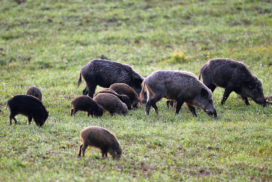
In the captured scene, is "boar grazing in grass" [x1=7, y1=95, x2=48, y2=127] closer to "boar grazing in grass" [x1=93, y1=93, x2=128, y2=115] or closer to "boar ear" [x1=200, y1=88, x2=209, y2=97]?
"boar grazing in grass" [x1=93, y1=93, x2=128, y2=115]

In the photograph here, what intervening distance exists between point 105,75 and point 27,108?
12.6 ft

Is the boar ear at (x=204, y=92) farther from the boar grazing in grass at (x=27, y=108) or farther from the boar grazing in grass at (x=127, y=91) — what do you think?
the boar grazing in grass at (x=27, y=108)

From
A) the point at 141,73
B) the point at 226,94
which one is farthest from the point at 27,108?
the point at 141,73

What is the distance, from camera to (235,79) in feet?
40.2

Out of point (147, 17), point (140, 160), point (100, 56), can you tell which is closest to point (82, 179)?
point (140, 160)

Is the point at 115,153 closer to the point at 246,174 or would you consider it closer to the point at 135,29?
the point at 246,174

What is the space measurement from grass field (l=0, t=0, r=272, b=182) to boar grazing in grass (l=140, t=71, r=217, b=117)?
0.41 meters

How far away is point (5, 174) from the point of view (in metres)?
6.61

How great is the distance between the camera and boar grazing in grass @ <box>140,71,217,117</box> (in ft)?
35.8

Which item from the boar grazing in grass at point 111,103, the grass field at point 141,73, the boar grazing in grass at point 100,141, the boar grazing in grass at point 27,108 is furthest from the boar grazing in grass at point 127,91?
the boar grazing in grass at point 100,141

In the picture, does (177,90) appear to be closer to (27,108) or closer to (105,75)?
(105,75)

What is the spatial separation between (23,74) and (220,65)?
8.30 m

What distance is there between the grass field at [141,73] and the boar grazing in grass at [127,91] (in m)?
0.54

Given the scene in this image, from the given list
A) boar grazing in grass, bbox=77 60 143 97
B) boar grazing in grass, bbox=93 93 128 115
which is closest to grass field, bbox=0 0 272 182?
boar grazing in grass, bbox=93 93 128 115
